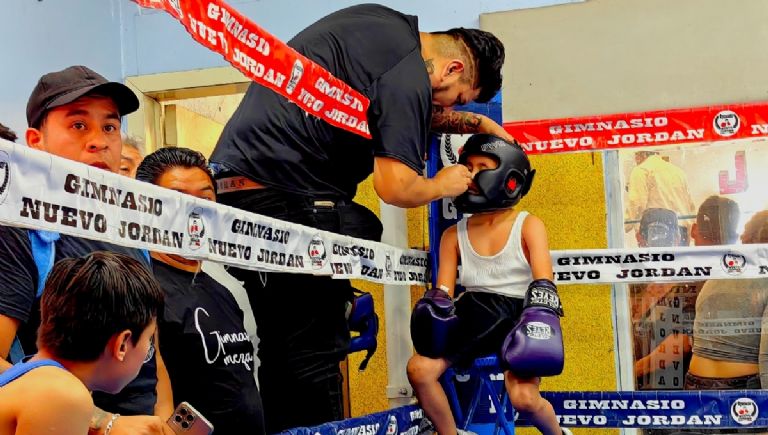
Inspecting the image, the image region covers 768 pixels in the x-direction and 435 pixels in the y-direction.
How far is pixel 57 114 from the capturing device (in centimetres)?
184

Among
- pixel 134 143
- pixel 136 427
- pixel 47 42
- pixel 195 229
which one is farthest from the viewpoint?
pixel 47 42

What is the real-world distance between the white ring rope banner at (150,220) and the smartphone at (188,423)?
11.0 inches

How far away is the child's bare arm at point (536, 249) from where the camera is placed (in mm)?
2838

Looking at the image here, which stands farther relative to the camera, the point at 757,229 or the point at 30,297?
the point at 757,229

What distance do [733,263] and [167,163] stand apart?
→ 2053 mm

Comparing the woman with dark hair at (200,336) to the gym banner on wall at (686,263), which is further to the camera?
the gym banner on wall at (686,263)

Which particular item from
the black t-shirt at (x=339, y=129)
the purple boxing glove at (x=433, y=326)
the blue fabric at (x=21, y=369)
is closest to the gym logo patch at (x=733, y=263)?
the purple boxing glove at (x=433, y=326)

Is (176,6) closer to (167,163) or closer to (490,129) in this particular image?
(167,163)

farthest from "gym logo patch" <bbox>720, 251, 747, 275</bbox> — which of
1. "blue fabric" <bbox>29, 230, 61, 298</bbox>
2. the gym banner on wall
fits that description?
"blue fabric" <bbox>29, 230, 61, 298</bbox>

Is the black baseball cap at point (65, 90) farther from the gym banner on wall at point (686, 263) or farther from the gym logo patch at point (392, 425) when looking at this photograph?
the gym banner on wall at point (686, 263)

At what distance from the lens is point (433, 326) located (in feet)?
9.23

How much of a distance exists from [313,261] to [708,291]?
2445 millimetres

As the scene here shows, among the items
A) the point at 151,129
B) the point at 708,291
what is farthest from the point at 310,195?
the point at 151,129

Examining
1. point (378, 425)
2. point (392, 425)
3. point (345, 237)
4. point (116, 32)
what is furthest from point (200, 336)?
point (116, 32)
